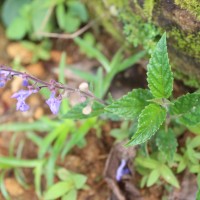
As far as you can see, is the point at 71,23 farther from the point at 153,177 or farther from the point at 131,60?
the point at 153,177

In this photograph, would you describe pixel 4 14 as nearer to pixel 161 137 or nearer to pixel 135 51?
pixel 135 51

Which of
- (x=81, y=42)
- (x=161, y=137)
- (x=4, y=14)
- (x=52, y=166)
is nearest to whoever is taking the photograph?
(x=161, y=137)

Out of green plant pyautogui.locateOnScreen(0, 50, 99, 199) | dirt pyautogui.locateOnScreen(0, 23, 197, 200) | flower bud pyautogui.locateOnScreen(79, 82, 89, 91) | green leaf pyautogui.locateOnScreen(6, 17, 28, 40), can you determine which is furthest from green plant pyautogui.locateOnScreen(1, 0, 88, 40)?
flower bud pyautogui.locateOnScreen(79, 82, 89, 91)

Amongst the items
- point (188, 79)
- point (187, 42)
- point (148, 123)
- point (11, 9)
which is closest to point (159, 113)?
point (148, 123)

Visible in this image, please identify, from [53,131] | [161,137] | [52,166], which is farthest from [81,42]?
[161,137]

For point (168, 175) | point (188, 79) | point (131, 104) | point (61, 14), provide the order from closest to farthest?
point (131, 104) < point (168, 175) < point (188, 79) < point (61, 14)
